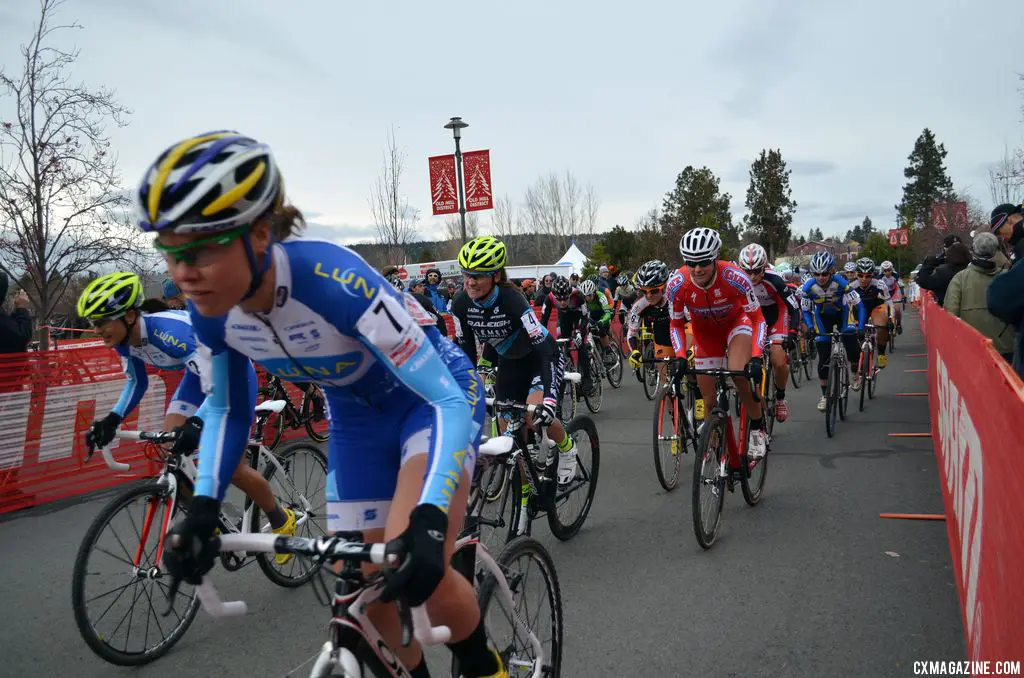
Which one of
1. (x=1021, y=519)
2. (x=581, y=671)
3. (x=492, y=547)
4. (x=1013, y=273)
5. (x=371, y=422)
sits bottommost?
(x=581, y=671)

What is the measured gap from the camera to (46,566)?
17.8ft

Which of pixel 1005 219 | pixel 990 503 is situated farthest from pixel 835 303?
pixel 990 503

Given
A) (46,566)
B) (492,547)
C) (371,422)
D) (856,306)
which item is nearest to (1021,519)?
(371,422)

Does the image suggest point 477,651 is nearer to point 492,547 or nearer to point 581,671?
point 581,671

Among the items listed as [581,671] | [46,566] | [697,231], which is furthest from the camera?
Result: [697,231]

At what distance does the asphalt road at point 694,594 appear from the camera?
3582 mm

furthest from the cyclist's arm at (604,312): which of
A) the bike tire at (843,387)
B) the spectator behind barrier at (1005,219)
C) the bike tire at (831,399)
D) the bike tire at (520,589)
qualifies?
the bike tire at (520,589)

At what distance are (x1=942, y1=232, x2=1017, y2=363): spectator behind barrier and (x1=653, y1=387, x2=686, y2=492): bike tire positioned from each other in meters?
2.76

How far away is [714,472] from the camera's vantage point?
5.25 meters

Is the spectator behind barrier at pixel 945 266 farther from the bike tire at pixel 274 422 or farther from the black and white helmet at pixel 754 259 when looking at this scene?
the bike tire at pixel 274 422

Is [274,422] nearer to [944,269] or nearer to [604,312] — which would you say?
[604,312]

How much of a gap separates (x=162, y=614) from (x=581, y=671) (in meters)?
2.33

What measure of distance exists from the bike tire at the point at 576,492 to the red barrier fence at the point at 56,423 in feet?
17.5

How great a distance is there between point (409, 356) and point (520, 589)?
43.5 inches
